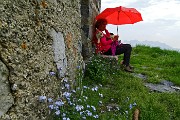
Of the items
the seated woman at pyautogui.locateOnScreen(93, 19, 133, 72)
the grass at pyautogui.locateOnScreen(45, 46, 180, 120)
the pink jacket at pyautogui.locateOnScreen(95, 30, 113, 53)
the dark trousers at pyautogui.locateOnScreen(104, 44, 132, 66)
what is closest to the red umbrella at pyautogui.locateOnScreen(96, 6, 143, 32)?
the seated woman at pyautogui.locateOnScreen(93, 19, 133, 72)

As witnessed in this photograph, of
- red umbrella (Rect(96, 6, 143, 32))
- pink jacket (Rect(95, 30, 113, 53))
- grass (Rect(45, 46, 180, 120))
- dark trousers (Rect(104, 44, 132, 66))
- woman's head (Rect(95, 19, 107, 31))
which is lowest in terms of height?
grass (Rect(45, 46, 180, 120))

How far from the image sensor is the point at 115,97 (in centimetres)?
681

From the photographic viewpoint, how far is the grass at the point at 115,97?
526cm

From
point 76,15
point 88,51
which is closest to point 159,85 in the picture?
point 88,51

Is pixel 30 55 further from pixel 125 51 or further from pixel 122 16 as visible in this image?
pixel 122 16

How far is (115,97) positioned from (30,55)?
307 cm

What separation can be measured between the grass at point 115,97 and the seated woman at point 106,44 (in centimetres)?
65

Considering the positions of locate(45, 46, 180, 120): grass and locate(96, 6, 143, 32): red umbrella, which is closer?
locate(45, 46, 180, 120): grass

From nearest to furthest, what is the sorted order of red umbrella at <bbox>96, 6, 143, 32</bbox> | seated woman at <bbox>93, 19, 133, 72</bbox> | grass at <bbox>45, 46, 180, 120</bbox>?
grass at <bbox>45, 46, 180, 120</bbox> → seated woman at <bbox>93, 19, 133, 72</bbox> → red umbrella at <bbox>96, 6, 143, 32</bbox>

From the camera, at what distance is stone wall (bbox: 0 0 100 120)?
11.8 ft

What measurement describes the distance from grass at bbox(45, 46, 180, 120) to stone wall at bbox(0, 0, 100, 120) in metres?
0.44

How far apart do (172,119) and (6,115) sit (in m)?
3.90

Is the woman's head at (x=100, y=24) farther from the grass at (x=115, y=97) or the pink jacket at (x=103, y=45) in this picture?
the grass at (x=115, y=97)

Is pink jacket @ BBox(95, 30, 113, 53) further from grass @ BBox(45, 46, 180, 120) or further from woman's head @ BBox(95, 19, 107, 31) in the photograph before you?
grass @ BBox(45, 46, 180, 120)
